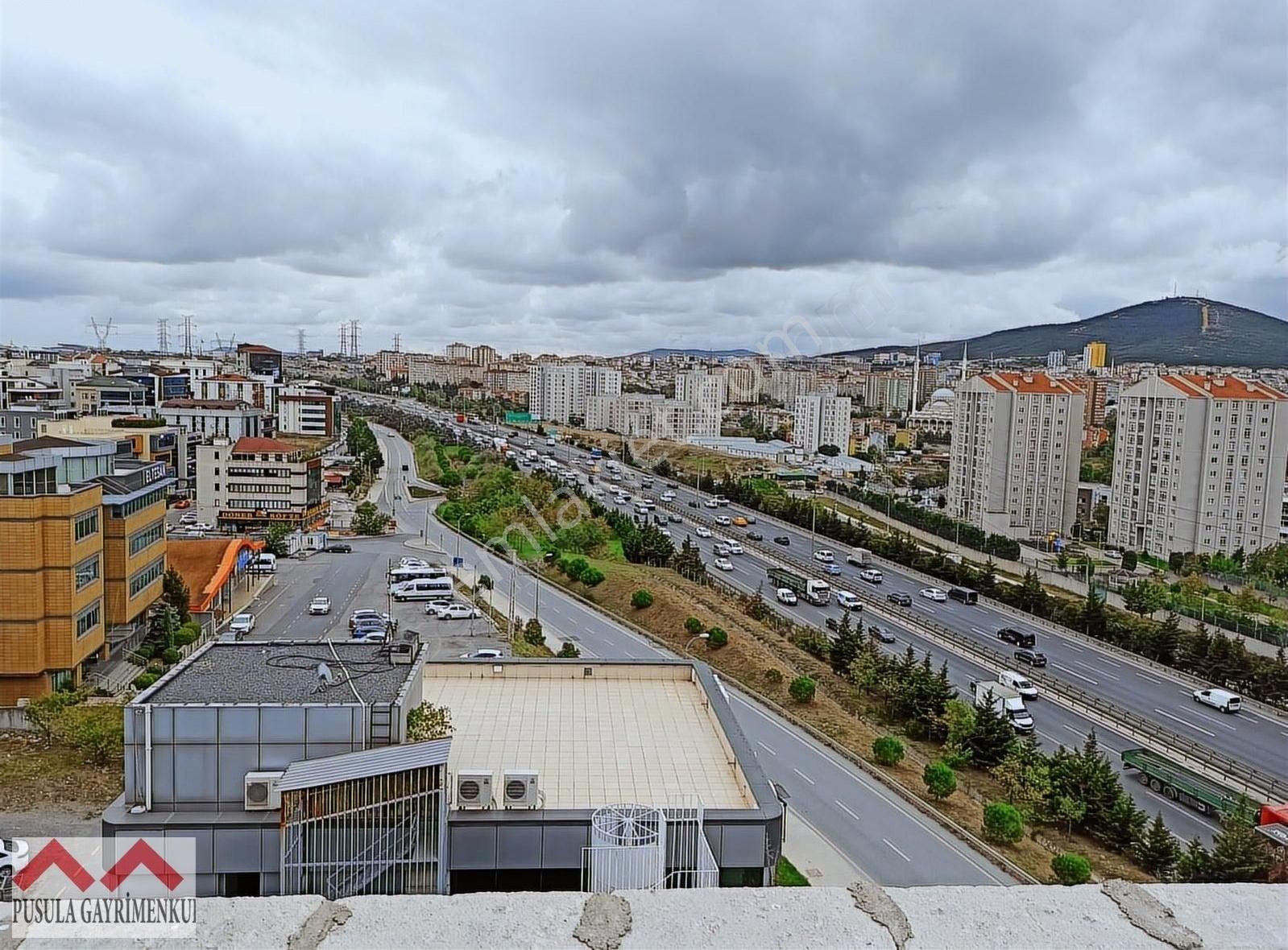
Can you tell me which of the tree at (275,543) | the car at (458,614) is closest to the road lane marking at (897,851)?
the car at (458,614)

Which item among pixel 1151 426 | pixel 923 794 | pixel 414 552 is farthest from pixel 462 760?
pixel 1151 426

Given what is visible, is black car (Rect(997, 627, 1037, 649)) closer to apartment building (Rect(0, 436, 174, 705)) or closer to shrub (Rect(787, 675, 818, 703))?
shrub (Rect(787, 675, 818, 703))

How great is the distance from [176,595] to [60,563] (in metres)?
3.12

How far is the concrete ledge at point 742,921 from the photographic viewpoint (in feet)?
2.50

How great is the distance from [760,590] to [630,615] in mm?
2389

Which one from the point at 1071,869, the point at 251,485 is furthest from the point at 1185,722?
the point at 251,485

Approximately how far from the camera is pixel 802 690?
9070 millimetres

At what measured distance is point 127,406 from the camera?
2730 cm

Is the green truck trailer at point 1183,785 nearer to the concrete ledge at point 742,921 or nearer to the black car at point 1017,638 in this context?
the black car at point 1017,638

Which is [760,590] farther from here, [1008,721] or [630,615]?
[1008,721]

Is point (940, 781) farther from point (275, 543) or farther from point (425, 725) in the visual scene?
point (275, 543)

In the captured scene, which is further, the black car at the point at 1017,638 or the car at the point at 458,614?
the car at the point at 458,614

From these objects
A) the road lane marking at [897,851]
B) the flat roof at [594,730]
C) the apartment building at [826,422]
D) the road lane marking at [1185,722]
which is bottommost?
the road lane marking at [1185,722]

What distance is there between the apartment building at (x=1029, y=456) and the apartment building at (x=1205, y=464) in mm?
2213
